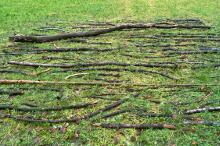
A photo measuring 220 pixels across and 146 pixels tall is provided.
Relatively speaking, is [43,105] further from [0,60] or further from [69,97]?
[0,60]

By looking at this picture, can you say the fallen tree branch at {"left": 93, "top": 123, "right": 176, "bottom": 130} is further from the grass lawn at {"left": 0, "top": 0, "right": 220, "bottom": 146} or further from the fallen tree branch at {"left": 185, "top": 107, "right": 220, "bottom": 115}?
the fallen tree branch at {"left": 185, "top": 107, "right": 220, "bottom": 115}

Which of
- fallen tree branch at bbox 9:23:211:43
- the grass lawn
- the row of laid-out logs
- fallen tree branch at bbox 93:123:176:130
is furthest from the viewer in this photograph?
fallen tree branch at bbox 9:23:211:43

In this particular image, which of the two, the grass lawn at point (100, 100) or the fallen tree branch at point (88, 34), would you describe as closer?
the grass lawn at point (100, 100)

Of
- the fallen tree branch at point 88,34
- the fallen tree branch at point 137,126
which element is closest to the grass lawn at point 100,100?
the fallen tree branch at point 137,126

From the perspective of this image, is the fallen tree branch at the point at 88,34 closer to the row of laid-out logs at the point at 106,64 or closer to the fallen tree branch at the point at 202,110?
the row of laid-out logs at the point at 106,64

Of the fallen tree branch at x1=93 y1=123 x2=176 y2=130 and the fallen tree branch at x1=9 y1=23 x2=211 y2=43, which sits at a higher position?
the fallen tree branch at x1=9 y1=23 x2=211 y2=43

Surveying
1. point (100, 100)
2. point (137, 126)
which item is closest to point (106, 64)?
point (100, 100)

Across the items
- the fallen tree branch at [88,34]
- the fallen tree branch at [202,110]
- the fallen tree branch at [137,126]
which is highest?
the fallen tree branch at [88,34]

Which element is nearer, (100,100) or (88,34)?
(100,100)

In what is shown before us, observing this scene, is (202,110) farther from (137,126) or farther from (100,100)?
(100,100)

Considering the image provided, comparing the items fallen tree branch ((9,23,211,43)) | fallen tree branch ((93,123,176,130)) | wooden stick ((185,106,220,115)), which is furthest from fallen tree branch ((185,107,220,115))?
fallen tree branch ((9,23,211,43))

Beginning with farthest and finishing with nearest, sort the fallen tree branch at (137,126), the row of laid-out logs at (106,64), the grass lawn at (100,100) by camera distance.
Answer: the row of laid-out logs at (106,64) < the fallen tree branch at (137,126) < the grass lawn at (100,100)

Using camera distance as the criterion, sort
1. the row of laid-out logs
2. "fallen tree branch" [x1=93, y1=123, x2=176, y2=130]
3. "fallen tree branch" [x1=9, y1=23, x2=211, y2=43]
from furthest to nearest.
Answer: "fallen tree branch" [x1=9, y1=23, x2=211, y2=43] < the row of laid-out logs < "fallen tree branch" [x1=93, y1=123, x2=176, y2=130]

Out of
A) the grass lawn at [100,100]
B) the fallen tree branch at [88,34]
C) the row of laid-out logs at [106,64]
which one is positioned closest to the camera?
the grass lawn at [100,100]
